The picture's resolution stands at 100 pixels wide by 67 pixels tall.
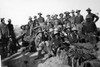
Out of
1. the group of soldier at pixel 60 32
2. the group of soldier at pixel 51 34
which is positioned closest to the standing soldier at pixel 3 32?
the group of soldier at pixel 51 34

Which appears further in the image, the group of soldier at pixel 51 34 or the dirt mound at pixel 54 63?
the group of soldier at pixel 51 34

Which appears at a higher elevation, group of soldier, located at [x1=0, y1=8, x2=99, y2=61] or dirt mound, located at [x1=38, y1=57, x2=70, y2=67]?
group of soldier, located at [x1=0, y1=8, x2=99, y2=61]

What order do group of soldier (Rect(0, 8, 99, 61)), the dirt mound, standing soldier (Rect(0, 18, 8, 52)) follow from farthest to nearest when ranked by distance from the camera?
1. standing soldier (Rect(0, 18, 8, 52))
2. group of soldier (Rect(0, 8, 99, 61))
3. the dirt mound

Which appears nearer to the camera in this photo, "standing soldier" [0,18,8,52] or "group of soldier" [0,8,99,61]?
"group of soldier" [0,8,99,61]

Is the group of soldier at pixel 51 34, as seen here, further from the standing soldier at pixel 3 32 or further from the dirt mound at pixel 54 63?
the dirt mound at pixel 54 63

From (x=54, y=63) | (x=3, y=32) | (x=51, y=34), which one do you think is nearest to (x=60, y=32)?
(x=51, y=34)

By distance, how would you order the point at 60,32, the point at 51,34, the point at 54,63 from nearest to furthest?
the point at 54,63, the point at 51,34, the point at 60,32

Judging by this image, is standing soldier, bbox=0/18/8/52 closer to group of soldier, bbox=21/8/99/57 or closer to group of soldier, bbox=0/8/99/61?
group of soldier, bbox=0/8/99/61

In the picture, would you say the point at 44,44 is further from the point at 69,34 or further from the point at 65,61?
the point at 69,34

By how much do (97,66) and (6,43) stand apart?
254 inches

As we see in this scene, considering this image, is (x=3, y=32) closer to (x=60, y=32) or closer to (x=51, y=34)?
(x=51, y=34)

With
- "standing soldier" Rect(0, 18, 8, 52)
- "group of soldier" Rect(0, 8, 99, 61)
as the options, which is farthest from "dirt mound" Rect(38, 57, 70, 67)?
"standing soldier" Rect(0, 18, 8, 52)

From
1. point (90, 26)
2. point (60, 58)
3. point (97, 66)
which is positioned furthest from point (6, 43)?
point (97, 66)

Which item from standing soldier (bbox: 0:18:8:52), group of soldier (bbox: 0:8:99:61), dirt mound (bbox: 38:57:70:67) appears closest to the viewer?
dirt mound (bbox: 38:57:70:67)
